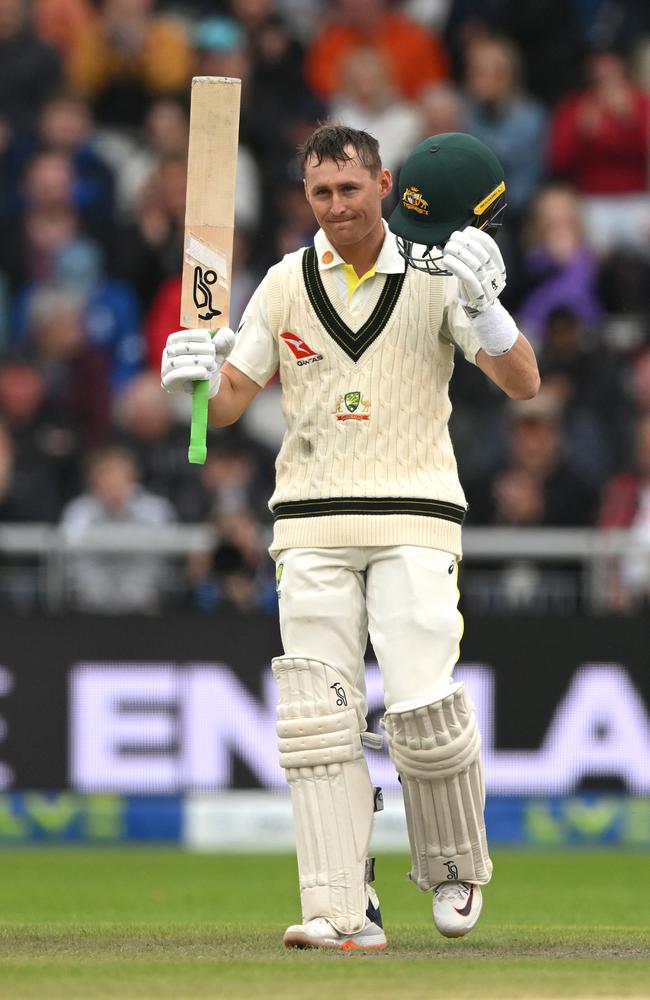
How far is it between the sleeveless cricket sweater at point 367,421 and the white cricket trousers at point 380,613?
0.06m

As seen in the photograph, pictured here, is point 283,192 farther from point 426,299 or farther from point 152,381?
point 426,299

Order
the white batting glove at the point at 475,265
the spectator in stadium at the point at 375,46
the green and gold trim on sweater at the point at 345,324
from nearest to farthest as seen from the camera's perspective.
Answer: the white batting glove at the point at 475,265 < the green and gold trim on sweater at the point at 345,324 < the spectator in stadium at the point at 375,46

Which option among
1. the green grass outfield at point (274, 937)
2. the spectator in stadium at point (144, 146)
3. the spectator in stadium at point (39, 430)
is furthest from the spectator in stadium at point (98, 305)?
the green grass outfield at point (274, 937)

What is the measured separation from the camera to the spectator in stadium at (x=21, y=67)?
1304cm

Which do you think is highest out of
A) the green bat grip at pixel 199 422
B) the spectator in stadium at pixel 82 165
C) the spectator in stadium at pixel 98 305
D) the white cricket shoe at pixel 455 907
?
the spectator in stadium at pixel 82 165

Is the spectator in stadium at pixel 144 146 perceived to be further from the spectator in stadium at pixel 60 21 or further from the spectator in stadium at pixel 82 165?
the spectator in stadium at pixel 60 21

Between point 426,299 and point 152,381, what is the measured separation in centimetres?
572

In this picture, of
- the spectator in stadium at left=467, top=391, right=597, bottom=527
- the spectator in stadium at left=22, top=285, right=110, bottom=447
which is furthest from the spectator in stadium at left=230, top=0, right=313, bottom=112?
the spectator in stadium at left=467, top=391, right=597, bottom=527

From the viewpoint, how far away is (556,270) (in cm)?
1208

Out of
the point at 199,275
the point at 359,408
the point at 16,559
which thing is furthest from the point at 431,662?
the point at 16,559

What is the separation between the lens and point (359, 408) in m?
5.55

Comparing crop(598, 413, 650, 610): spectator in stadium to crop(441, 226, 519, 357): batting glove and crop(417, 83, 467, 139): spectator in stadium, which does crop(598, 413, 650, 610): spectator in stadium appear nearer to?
crop(417, 83, 467, 139): spectator in stadium

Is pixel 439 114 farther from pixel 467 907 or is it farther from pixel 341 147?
pixel 467 907

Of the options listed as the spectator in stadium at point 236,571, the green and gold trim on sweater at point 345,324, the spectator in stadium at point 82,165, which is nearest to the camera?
the green and gold trim on sweater at point 345,324
